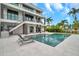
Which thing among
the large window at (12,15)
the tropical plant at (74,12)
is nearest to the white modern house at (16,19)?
the large window at (12,15)

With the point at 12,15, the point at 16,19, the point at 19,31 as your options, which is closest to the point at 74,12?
the point at 19,31

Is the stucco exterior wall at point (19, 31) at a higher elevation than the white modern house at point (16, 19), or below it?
below

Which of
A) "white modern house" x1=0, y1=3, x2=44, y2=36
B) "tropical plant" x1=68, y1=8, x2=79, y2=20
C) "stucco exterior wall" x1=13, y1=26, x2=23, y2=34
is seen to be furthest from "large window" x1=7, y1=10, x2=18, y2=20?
"tropical plant" x1=68, y1=8, x2=79, y2=20

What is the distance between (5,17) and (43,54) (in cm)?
441

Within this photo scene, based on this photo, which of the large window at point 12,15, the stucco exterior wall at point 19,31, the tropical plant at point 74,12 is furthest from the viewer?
the large window at point 12,15

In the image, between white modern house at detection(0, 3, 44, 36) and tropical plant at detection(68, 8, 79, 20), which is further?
white modern house at detection(0, 3, 44, 36)

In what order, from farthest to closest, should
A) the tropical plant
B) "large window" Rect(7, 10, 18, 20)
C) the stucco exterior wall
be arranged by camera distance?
"large window" Rect(7, 10, 18, 20) → the stucco exterior wall → the tropical plant

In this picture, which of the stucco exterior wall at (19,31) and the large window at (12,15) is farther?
the large window at (12,15)

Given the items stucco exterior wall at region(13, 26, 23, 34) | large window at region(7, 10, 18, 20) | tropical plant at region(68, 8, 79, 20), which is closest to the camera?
tropical plant at region(68, 8, 79, 20)

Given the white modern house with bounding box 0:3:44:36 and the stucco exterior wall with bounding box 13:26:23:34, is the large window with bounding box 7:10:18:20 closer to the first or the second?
the white modern house with bounding box 0:3:44:36

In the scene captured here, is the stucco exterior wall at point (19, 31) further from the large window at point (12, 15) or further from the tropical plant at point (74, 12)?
the tropical plant at point (74, 12)

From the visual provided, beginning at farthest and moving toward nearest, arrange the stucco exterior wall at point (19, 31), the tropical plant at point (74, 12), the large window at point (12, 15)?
1. the large window at point (12, 15)
2. the stucco exterior wall at point (19, 31)
3. the tropical plant at point (74, 12)

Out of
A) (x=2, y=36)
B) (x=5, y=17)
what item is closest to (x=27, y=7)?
(x=5, y=17)

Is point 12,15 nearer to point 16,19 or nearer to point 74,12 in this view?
point 16,19
